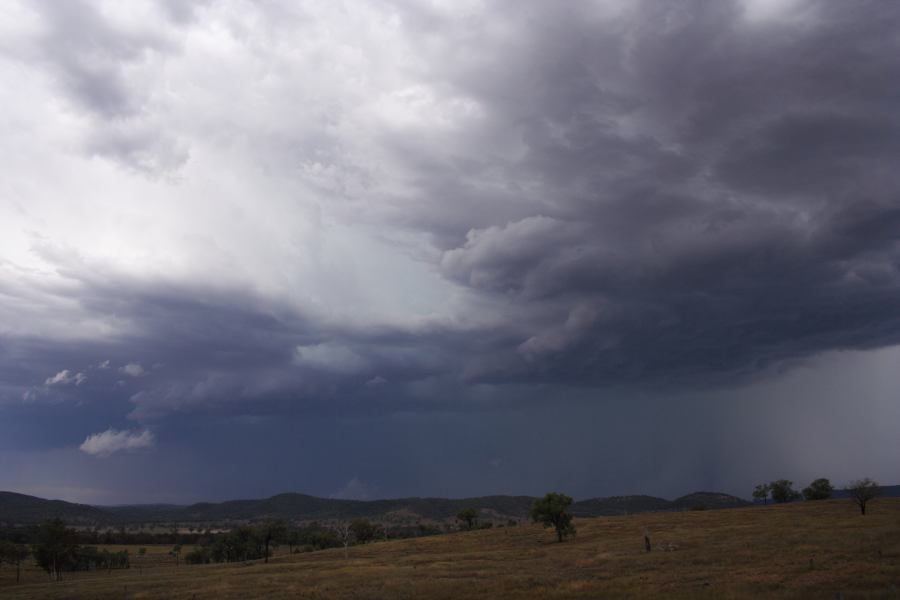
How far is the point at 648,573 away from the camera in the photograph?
5097 cm

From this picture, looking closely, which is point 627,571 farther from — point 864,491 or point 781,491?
point 781,491

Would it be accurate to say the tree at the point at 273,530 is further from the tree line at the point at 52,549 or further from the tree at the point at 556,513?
the tree at the point at 556,513

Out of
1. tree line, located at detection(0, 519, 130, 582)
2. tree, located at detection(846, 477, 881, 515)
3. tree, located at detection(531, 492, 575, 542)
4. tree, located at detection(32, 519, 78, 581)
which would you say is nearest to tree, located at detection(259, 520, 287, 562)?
tree line, located at detection(0, 519, 130, 582)

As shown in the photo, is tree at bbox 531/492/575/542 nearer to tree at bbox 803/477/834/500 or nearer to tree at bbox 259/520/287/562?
tree at bbox 259/520/287/562

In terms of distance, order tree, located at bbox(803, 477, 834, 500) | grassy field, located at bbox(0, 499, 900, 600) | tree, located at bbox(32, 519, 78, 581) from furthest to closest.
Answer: tree, located at bbox(803, 477, 834, 500) < tree, located at bbox(32, 519, 78, 581) < grassy field, located at bbox(0, 499, 900, 600)

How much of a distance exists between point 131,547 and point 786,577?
654 ft

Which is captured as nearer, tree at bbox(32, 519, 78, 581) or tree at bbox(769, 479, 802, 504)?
tree at bbox(32, 519, 78, 581)

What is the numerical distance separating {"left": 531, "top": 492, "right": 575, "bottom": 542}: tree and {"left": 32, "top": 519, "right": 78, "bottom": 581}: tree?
77.5m

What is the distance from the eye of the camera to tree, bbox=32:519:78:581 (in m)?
103

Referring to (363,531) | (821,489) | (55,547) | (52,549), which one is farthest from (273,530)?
(821,489)

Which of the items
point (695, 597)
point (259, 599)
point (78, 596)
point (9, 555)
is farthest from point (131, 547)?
point (695, 597)

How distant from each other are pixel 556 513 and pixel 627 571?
48579 mm

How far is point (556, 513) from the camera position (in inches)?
3949

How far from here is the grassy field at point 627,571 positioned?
40.8 metres
